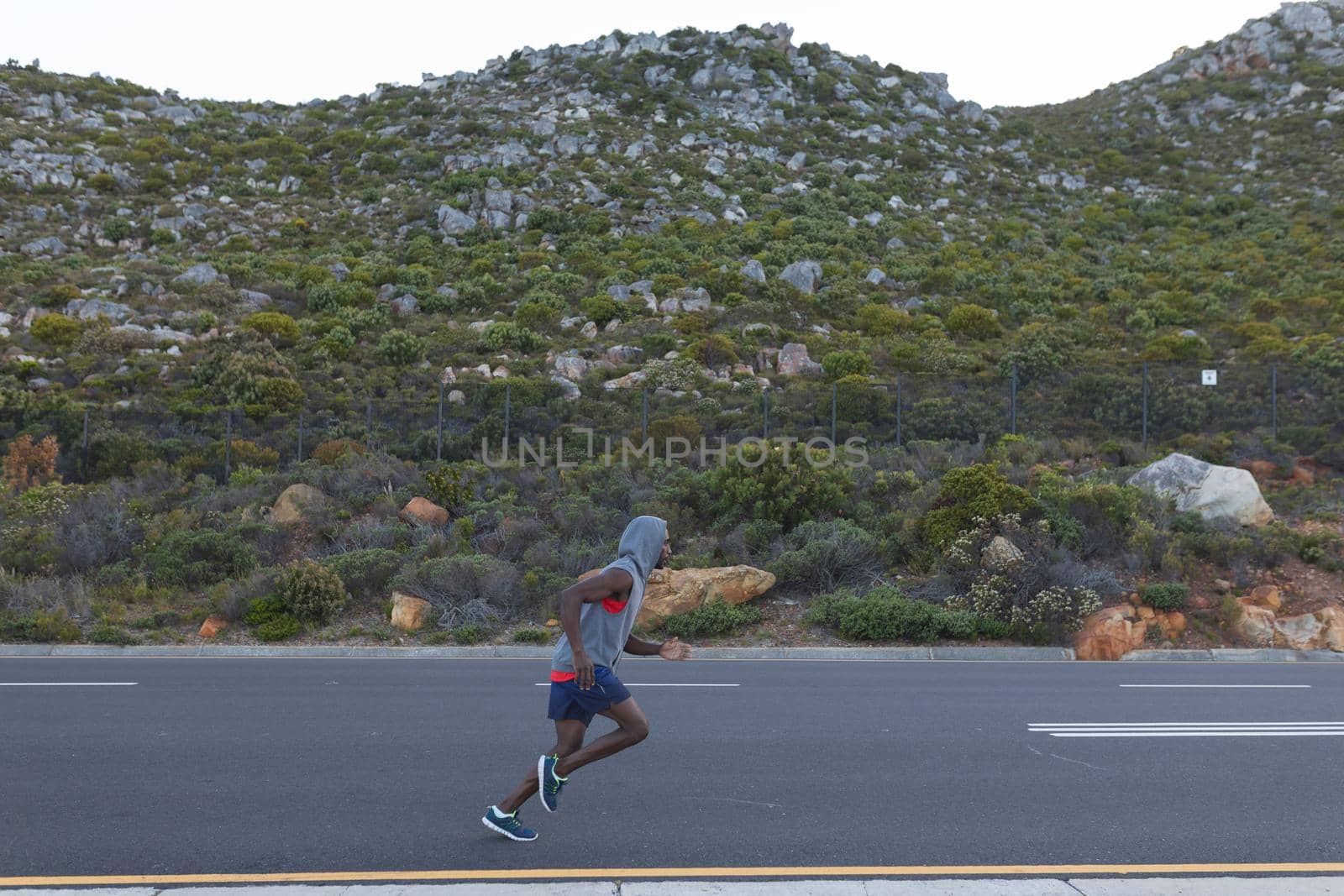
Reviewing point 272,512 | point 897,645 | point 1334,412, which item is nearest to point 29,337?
point 272,512

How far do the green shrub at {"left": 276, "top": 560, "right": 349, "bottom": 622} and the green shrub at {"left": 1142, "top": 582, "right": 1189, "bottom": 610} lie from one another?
38.1 feet

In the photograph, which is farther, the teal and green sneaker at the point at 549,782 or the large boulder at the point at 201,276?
the large boulder at the point at 201,276

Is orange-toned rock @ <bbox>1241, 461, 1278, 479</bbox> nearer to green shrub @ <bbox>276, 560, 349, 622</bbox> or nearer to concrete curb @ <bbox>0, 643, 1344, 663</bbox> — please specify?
concrete curb @ <bbox>0, 643, 1344, 663</bbox>

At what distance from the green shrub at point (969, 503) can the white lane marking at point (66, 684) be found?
37.3ft

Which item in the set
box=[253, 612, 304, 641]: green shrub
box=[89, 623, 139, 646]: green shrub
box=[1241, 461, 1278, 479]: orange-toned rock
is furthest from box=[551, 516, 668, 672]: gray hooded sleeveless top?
box=[1241, 461, 1278, 479]: orange-toned rock

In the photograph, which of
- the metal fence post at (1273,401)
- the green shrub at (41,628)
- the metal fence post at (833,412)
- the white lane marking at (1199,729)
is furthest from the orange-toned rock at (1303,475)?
the green shrub at (41,628)

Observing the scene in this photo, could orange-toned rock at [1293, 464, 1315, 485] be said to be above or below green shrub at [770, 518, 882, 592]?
above

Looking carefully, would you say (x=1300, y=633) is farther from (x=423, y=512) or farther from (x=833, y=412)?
(x=423, y=512)

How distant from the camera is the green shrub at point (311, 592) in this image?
13.7 meters

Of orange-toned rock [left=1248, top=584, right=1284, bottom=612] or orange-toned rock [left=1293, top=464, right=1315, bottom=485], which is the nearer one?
orange-toned rock [left=1248, top=584, right=1284, bottom=612]

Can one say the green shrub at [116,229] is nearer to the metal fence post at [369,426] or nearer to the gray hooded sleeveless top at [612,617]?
the metal fence post at [369,426]

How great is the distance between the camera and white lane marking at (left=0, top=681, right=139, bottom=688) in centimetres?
983

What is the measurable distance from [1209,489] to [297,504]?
16488mm

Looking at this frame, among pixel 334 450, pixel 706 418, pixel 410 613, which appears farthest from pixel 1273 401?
pixel 334 450
